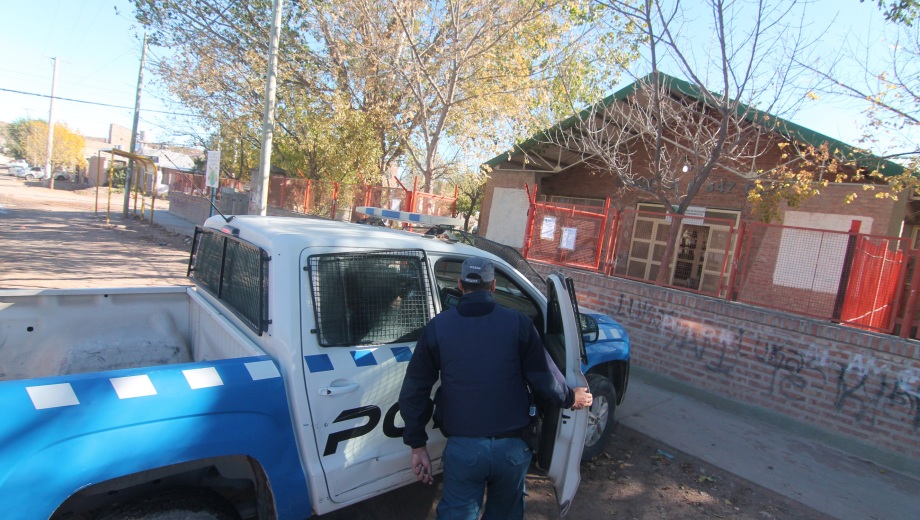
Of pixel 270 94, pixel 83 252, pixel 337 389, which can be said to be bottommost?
pixel 83 252

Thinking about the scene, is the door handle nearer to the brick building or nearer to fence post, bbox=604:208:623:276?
the brick building

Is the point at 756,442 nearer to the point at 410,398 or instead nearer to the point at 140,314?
the point at 410,398

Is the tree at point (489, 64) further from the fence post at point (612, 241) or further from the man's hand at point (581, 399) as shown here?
the man's hand at point (581, 399)

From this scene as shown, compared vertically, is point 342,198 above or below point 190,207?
above

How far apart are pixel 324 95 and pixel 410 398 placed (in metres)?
12.7

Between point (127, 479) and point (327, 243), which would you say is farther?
point (327, 243)

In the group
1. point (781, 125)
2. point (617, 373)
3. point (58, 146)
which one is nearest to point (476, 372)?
point (617, 373)

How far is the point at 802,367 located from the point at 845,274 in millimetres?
1095

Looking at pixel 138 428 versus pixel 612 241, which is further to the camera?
pixel 612 241

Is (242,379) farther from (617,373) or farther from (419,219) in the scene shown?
(617,373)

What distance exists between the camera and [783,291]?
18.1ft

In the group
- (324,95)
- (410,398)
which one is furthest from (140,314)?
(324,95)

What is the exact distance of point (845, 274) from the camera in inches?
204

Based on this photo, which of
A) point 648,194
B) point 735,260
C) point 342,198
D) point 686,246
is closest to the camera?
point 735,260
